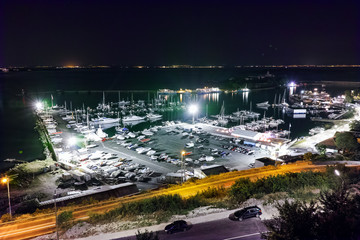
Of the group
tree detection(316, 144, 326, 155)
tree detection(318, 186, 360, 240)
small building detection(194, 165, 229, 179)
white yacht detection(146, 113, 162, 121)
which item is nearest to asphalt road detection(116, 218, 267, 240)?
tree detection(318, 186, 360, 240)

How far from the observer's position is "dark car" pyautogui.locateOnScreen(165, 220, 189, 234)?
9184 mm

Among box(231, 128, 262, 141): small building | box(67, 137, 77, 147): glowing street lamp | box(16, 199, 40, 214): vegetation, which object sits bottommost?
box(16, 199, 40, 214): vegetation

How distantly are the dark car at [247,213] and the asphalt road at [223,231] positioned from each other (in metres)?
0.15

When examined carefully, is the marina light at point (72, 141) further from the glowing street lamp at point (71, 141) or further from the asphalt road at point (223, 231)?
the asphalt road at point (223, 231)

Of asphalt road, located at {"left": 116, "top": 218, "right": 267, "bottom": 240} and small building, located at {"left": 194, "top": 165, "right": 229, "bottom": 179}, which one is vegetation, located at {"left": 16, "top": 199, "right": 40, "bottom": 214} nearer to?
asphalt road, located at {"left": 116, "top": 218, "right": 267, "bottom": 240}

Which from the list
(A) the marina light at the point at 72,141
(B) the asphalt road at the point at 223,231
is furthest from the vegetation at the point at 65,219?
(A) the marina light at the point at 72,141

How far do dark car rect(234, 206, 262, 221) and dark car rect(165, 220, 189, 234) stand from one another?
6.53ft

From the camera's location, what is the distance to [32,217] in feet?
39.4

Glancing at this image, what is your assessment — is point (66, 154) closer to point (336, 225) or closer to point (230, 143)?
point (230, 143)

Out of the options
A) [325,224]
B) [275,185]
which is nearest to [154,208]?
[275,185]

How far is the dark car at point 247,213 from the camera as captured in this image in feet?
32.2

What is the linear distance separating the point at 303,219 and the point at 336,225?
0.81 m

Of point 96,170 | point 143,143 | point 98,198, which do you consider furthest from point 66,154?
point 98,198

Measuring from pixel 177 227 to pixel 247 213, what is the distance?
270 centimetres
